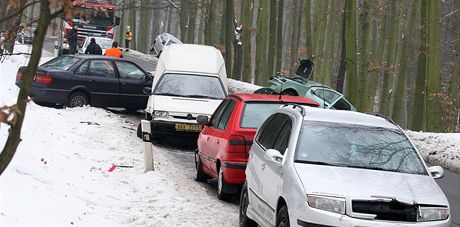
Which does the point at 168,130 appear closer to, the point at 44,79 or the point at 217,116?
the point at 217,116

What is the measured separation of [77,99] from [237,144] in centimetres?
1102

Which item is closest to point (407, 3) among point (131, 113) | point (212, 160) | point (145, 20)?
point (145, 20)

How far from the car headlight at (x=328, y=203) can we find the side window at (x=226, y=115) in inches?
201

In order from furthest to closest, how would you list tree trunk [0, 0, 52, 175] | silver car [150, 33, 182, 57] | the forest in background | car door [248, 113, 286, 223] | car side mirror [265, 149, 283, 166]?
silver car [150, 33, 182, 57] < the forest in background < car door [248, 113, 286, 223] < car side mirror [265, 149, 283, 166] < tree trunk [0, 0, 52, 175]

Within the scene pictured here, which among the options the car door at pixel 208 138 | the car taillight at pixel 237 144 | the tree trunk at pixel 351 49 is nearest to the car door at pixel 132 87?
the tree trunk at pixel 351 49

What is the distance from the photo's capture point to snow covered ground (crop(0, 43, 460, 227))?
8.79 meters

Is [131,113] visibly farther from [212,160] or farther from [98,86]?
[212,160]

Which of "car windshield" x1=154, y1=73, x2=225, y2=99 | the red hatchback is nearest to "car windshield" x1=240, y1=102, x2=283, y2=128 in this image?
the red hatchback

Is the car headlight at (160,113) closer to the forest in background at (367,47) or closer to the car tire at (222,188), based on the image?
the forest in background at (367,47)

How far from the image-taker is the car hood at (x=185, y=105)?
17.4 metres

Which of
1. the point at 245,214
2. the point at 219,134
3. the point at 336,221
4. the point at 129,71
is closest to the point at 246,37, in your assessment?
the point at 129,71

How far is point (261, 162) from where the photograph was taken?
9.16m

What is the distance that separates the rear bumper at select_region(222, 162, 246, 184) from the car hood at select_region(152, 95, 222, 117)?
18.9ft

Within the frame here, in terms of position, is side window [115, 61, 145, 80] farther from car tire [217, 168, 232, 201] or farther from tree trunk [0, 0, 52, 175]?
tree trunk [0, 0, 52, 175]
